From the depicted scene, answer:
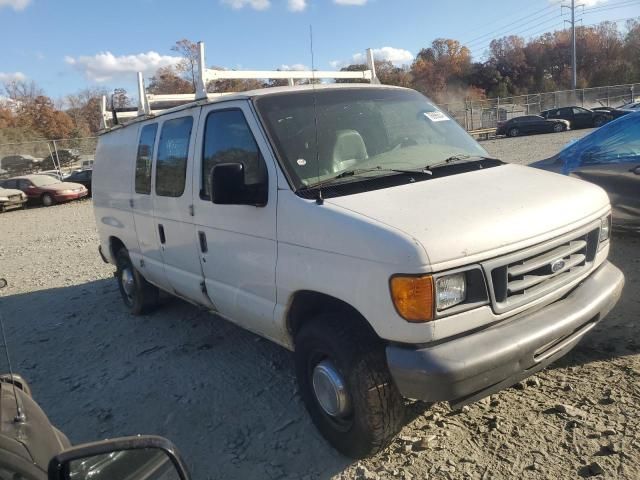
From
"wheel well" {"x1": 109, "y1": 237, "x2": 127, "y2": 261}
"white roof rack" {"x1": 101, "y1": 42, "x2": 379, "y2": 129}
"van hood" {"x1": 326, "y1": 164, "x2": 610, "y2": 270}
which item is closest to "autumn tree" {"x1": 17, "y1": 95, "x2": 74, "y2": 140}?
"wheel well" {"x1": 109, "y1": 237, "x2": 127, "y2": 261}

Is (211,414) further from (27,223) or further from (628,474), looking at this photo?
(27,223)

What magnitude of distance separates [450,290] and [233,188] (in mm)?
1465

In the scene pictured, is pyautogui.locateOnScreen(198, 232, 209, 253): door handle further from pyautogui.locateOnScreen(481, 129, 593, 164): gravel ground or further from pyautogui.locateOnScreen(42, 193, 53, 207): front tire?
pyautogui.locateOnScreen(42, 193, 53, 207): front tire

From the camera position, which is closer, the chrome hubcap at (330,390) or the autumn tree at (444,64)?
the chrome hubcap at (330,390)

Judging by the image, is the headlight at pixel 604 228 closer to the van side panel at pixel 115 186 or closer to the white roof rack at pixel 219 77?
the white roof rack at pixel 219 77

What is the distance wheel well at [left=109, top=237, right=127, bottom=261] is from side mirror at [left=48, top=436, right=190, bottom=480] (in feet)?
16.1

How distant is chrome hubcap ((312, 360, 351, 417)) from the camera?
2.96 metres

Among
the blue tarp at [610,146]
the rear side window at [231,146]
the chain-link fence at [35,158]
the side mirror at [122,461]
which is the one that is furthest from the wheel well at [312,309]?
the chain-link fence at [35,158]

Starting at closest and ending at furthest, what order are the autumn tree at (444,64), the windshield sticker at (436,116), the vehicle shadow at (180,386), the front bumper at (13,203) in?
the vehicle shadow at (180,386)
the windshield sticker at (436,116)
the front bumper at (13,203)
the autumn tree at (444,64)

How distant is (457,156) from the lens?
374 cm

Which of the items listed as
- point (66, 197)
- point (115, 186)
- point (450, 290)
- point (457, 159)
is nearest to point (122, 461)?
point (450, 290)

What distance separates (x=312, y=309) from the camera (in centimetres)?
329

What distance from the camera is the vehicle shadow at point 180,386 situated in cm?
331

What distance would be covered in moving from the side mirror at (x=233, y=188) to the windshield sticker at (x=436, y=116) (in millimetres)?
1555
